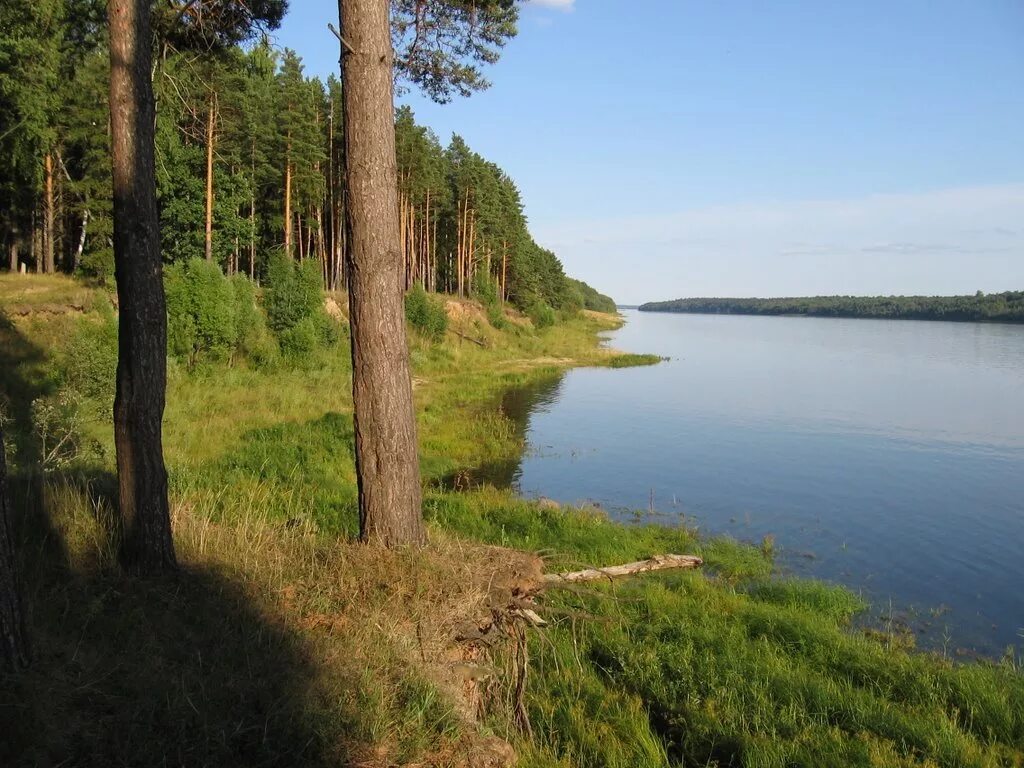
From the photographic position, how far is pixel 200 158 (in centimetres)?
3062

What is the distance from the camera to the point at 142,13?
5746mm

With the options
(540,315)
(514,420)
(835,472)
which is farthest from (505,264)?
(835,472)

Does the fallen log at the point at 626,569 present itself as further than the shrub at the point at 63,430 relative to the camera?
No

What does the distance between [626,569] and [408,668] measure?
5.53 meters

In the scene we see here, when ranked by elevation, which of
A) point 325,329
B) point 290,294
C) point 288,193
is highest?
point 288,193

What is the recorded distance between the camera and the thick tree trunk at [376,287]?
5.73 meters

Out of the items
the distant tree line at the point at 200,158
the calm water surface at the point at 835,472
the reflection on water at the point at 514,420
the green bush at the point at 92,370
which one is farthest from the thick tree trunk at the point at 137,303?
the green bush at the point at 92,370

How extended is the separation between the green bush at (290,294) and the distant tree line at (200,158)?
5.60 feet

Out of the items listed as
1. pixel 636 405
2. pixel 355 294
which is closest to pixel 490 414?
pixel 636 405

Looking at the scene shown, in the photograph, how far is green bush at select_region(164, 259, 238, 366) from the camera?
2269 centimetres

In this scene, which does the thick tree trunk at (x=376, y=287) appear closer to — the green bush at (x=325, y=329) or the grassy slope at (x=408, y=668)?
the grassy slope at (x=408, y=668)

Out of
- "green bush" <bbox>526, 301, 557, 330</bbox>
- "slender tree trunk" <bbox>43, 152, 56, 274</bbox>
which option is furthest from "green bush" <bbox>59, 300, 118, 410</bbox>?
"green bush" <bbox>526, 301, 557, 330</bbox>

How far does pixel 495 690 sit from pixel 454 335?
3925 cm

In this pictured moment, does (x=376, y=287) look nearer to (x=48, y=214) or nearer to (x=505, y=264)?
(x=48, y=214)
